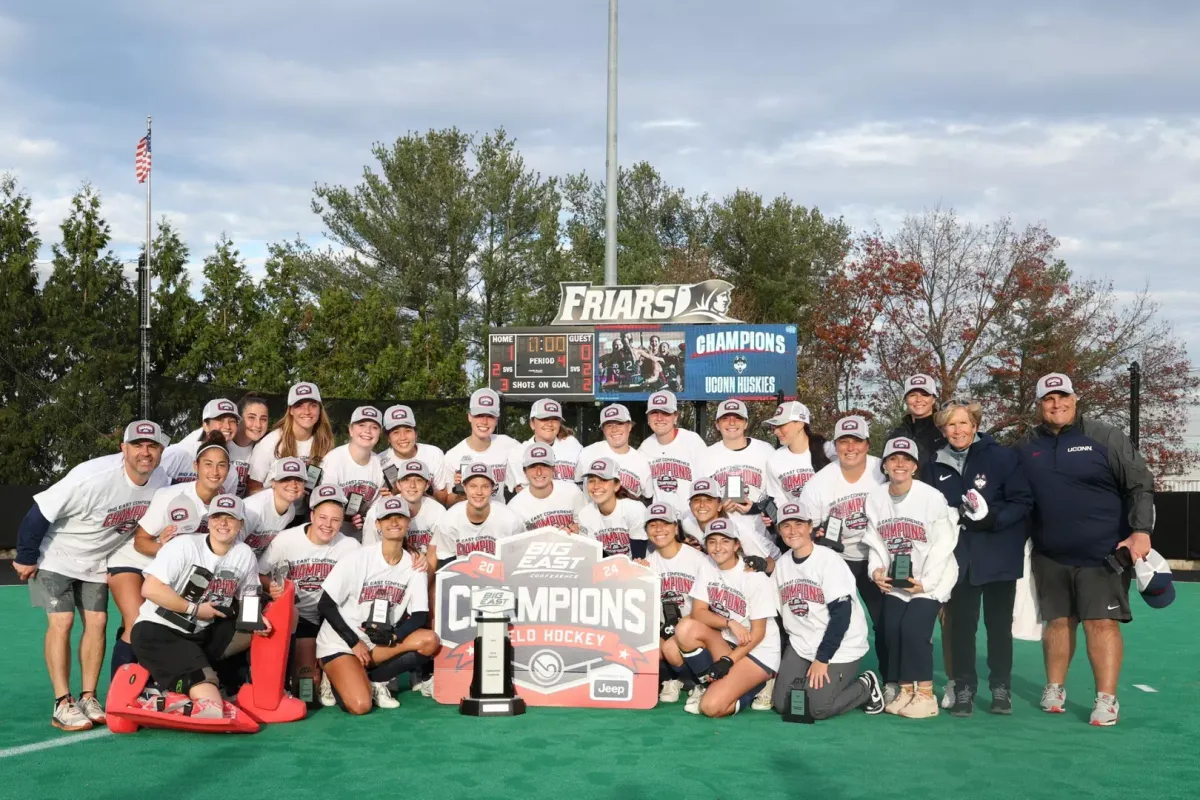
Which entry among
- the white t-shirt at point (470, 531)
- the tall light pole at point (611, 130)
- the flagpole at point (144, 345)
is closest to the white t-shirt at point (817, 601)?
the white t-shirt at point (470, 531)

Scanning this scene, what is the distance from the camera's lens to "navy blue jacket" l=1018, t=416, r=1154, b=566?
248 inches

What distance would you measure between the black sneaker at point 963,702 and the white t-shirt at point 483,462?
3.43 m

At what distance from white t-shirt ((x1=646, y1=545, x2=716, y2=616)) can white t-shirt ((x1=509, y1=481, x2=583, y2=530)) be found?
30.2 inches

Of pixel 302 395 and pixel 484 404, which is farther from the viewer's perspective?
pixel 484 404

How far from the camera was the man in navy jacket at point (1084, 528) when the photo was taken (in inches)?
→ 246

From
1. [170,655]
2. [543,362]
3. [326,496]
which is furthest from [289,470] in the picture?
[543,362]

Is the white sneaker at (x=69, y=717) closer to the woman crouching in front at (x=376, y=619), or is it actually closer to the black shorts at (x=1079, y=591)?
the woman crouching in front at (x=376, y=619)

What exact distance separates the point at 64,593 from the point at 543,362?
14.5 meters

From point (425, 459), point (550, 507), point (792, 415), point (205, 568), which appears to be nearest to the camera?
point (205, 568)

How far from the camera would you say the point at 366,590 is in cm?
680

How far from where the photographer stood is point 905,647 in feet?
21.5

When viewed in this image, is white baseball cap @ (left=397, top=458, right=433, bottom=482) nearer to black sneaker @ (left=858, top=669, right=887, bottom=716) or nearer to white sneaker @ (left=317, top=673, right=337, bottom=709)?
white sneaker @ (left=317, top=673, right=337, bottom=709)

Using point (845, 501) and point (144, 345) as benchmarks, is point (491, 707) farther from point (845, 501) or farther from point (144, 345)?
point (144, 345)

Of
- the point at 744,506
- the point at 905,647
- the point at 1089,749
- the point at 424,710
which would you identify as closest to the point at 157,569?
the point at 424,710
